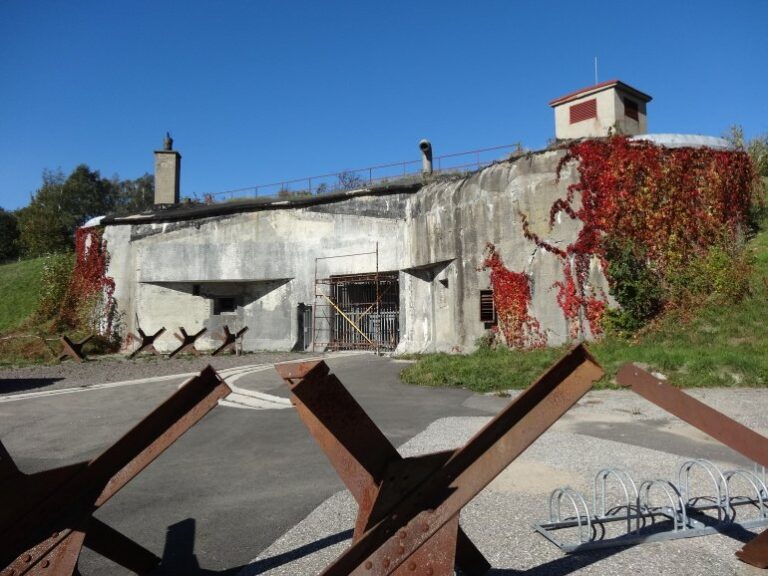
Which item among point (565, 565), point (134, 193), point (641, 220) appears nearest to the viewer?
point (565, 565)

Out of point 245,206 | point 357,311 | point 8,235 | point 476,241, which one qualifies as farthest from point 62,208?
point 476,241

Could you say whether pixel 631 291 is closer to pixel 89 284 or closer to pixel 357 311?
pixel 357 311

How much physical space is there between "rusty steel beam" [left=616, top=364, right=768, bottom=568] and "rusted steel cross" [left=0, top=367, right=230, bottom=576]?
1928mm

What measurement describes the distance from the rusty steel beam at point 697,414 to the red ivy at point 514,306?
11.9 meters

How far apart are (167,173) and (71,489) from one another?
2523 cm

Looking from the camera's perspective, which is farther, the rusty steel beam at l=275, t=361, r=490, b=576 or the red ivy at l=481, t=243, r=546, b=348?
the red ivy at l=481, t=243, r=546, b=348

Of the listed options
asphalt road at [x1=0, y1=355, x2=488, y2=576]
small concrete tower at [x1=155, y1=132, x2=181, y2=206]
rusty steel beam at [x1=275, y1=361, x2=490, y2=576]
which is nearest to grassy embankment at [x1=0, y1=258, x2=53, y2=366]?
small concrete tower at [x1=155, y1=132, x2=181, y2=206]

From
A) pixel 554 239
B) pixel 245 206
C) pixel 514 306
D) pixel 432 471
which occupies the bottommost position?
pixel 432 471

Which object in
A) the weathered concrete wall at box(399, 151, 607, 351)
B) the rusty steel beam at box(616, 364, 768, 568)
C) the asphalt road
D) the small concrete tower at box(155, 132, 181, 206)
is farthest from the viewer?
the small concrete tower at box(155, 132, 181, 206)

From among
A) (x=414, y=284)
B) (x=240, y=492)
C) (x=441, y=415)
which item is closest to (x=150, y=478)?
(x=240, y=492)

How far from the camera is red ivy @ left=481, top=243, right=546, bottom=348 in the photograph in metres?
14.4

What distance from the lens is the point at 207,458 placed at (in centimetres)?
579

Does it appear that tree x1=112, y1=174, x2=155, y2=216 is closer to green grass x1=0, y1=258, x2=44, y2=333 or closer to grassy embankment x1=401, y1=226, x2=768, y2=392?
green grass x1=0, y1=258, x2=44, y2=333

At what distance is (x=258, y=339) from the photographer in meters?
21.7
